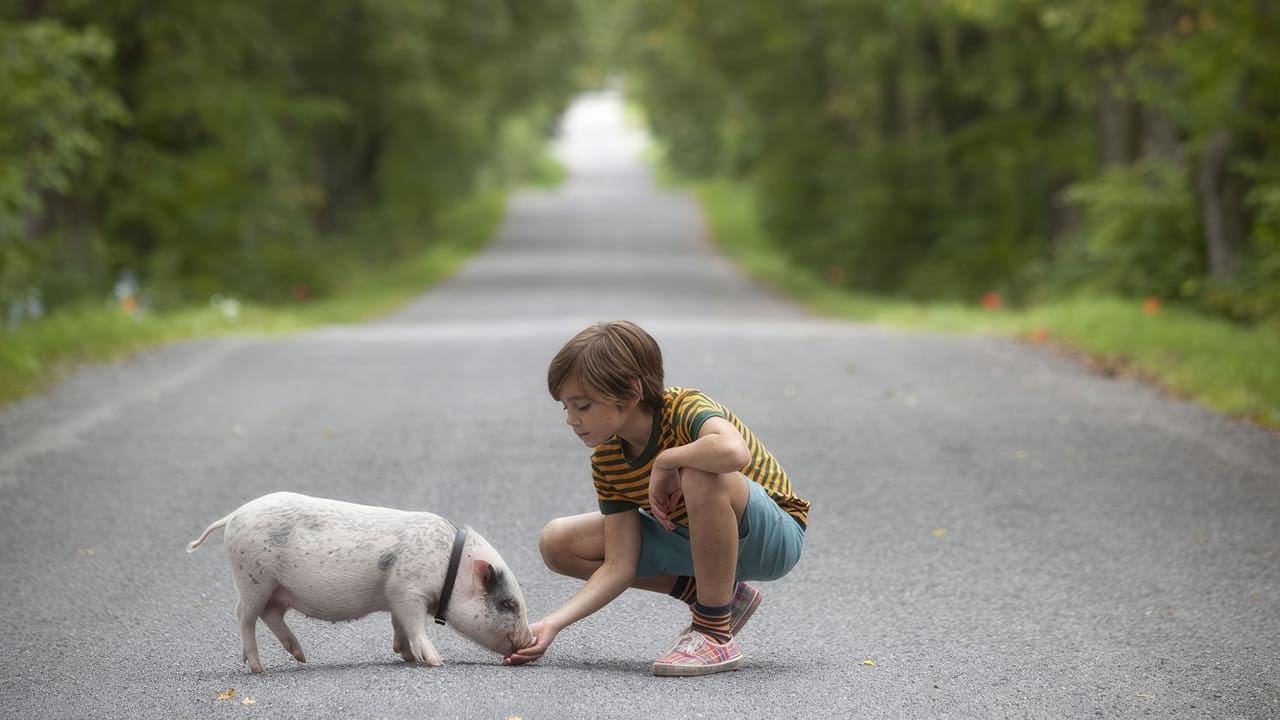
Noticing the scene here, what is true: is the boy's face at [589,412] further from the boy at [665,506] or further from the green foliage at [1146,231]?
the green foliage at [1146,231]

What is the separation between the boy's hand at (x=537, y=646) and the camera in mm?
4355

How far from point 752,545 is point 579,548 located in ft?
1.85

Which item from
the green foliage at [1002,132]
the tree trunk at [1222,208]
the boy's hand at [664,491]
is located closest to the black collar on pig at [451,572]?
the boy's hand at [664,491]

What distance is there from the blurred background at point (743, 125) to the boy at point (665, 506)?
5.71 metres

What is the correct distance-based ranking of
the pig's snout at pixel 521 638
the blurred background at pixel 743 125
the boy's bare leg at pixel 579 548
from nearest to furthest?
the pig's snout at pixel 521 638 < the boy's bare leg at pixel 579 548 < the blurred background at pixel 743 125

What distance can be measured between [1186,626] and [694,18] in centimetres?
2772

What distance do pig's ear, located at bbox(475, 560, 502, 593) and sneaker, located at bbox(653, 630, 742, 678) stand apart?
1.79 ft

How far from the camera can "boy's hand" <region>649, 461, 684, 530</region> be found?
13.7ft

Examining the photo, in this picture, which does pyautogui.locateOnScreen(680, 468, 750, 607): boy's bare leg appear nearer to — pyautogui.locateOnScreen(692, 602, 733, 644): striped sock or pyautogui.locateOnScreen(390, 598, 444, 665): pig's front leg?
pyautogui.locateOnScreen(692, 602, 733, 644): striped sock

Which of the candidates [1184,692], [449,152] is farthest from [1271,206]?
[449,152]

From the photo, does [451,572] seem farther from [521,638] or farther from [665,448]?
[665,448]

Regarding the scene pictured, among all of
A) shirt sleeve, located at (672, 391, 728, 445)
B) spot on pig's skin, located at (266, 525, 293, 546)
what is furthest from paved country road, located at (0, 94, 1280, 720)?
shirt sleeve, located at (672, 391, 728, 445)

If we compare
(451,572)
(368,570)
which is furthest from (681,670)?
(368,570)

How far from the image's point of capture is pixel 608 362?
4059 millimetres
